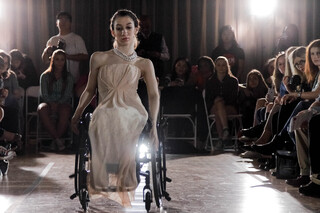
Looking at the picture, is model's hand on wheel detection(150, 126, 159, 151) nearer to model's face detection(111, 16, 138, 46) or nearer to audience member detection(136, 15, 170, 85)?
model's face detection(111, 16, 138, 46)

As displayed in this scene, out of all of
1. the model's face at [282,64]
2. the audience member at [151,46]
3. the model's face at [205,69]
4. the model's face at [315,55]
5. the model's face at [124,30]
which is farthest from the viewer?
the model's face at [205,69]

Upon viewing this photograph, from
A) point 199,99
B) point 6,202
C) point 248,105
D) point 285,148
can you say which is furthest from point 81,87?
point 6,202

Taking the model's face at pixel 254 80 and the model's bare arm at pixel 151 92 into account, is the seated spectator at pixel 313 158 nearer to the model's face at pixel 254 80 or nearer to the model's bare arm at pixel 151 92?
the model's bare arm at pixel 151 92

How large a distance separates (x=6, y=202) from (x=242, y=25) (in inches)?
275

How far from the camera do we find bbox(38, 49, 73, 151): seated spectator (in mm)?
8969

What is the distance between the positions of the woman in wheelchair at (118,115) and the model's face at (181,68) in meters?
5.13

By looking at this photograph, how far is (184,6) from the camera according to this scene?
10969 millimetres

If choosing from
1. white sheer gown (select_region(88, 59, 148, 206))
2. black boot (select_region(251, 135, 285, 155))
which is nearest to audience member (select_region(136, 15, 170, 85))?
black boot (select_region(251, 135, 285, 155))

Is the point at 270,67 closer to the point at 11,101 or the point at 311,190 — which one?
the point at 11,101

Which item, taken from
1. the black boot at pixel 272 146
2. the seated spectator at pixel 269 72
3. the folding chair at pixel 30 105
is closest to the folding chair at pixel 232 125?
the seated spectator at pixel 269 72

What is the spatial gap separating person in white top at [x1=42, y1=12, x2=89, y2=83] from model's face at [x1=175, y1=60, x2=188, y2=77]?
123 centimetres

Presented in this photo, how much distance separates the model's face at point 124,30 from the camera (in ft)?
13.3

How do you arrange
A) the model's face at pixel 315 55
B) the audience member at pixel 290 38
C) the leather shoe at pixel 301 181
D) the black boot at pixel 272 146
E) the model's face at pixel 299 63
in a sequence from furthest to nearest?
the audience member at pixel 290 38 → the model's face at pixel 299 63 → the black boot at pixel 272 146 → the model's face at pixel 315 55 → the leather shoe at pixel 301 181

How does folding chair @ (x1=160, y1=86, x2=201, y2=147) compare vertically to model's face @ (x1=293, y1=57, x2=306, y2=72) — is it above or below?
below
